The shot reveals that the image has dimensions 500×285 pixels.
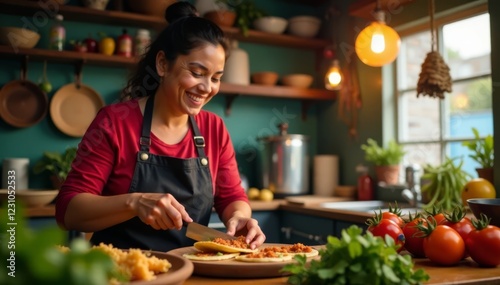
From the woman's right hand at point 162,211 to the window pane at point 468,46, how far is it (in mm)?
2253

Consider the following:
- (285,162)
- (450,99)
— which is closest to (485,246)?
(450,99)

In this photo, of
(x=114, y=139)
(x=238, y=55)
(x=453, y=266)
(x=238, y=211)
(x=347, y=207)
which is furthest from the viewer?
(x=238, y=55)

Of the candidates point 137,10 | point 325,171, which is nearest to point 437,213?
point 325,171

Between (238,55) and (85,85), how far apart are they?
110 cm

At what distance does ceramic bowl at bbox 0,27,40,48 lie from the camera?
2.96 m

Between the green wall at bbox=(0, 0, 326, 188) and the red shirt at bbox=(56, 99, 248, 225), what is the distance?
1.73 m

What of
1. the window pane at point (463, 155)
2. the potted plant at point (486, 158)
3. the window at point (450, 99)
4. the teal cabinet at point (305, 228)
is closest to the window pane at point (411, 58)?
the window at point (450, 99)

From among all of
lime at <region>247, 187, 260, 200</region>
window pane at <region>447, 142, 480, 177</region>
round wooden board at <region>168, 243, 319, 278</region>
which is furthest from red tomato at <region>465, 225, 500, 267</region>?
lime at <region>247, 187, 260, 200</region>

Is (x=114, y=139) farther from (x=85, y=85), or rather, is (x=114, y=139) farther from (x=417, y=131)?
(x=417, y=131)

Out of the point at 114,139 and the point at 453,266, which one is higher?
the point at 114,139

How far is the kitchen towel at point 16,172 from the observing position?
117 inches

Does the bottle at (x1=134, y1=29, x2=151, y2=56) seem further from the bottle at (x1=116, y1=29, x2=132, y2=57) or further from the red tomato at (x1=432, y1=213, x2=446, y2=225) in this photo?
the red tomato at (x1=432, y1=213, x2=446, y2=225)

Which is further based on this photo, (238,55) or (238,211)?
(238,55)

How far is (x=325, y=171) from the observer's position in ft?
12.2
